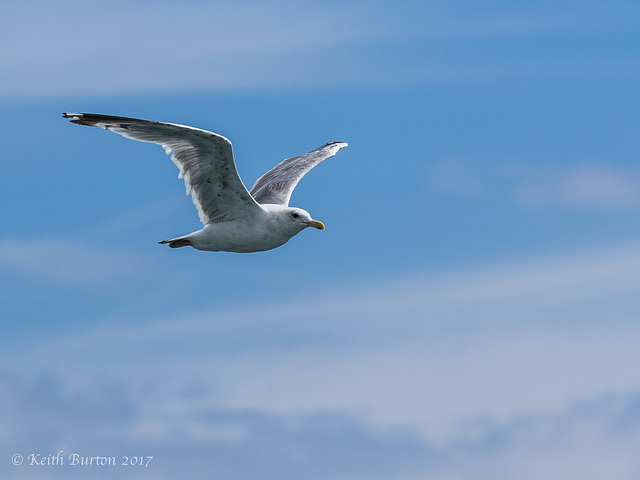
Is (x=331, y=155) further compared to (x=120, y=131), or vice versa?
(x=331, y=155)

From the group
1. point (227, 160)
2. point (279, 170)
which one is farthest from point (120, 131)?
point (279, 170)

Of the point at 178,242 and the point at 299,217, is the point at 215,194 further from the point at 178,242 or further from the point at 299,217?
the point at 299,217

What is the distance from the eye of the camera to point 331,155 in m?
31.4

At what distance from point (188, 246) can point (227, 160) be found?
2.87 m

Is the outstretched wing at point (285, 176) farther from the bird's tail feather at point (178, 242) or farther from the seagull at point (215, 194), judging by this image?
the bird's tail feather at point (178, 242)

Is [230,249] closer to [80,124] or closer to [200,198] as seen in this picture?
[200,198]

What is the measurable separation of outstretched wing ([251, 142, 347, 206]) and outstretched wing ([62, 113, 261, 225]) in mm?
3460

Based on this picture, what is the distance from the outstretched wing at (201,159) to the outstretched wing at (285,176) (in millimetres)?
3460

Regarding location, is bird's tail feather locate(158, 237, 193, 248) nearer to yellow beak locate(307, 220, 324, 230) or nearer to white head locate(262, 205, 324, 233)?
white head locate(262, 205, 324, 233)

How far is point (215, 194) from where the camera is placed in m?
22.7

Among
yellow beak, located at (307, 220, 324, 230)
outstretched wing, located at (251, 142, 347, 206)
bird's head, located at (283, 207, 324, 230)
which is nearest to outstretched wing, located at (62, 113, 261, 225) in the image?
bird's head, located at (283, 207, 324, 230)

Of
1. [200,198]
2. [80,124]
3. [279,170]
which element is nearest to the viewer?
[80,124]

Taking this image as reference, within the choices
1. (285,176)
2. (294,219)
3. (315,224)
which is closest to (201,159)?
(294,219)

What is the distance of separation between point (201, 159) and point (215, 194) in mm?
1089
